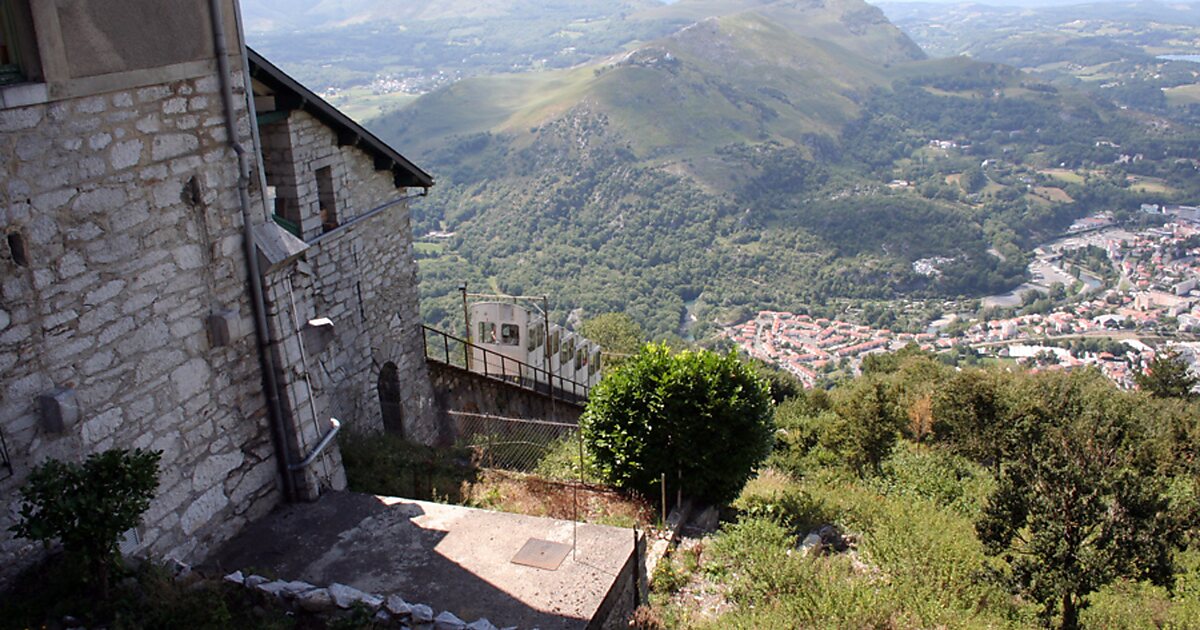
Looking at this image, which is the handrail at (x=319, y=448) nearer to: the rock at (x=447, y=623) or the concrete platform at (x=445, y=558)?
the concrete platform at (x=445, y=558)

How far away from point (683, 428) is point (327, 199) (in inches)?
260

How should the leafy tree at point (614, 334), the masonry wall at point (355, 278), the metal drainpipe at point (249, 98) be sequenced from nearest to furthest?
the metal drainpipe at point (249, 98) → the masonry wall at point (355, 278) → the leafy tree at point (614, 334)

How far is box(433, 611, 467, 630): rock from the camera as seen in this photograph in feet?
21.3

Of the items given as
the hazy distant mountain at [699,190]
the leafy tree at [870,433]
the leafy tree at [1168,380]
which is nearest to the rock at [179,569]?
the leafy tree at [870,433]

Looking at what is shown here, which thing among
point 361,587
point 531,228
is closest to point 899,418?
point 361,587

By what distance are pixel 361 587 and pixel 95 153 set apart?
3.91 metres

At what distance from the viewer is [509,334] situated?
22.6 meters

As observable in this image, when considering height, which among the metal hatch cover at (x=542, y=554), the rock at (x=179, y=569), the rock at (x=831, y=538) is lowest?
the rock at (x=831, y=538)

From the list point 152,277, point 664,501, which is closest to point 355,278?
point 664,501

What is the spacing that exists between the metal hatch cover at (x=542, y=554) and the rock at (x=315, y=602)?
1.61 metres

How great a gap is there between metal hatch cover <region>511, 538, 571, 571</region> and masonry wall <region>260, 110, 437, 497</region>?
10.6 ft

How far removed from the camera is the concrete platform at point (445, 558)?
7.02 metres

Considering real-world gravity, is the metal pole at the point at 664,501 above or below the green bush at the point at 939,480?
above

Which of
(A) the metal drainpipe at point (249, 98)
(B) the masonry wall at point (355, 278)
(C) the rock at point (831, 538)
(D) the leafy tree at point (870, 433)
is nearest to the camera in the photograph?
(A) the metal drainpipe at point (249, 98)
